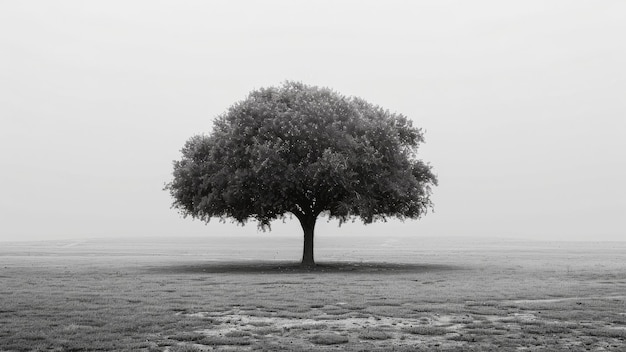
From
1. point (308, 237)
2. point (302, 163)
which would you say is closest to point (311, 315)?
point (302, 163)

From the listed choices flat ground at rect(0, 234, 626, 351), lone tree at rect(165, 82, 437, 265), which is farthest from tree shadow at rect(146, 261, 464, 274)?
flat ground at rect(0, 234, 626, 351)

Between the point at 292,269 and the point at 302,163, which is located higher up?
the point at 302,163

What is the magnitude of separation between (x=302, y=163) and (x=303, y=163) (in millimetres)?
231

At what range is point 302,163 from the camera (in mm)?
48688

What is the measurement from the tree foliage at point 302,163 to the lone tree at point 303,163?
8 cm

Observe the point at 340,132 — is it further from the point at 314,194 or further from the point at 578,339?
the point at 578,339

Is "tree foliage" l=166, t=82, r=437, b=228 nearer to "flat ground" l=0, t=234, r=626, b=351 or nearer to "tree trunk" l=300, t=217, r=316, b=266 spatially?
"tree trunk" l=300, t=217, r=316, b=266

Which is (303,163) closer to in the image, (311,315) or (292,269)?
(292,269)

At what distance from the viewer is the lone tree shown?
4800cm

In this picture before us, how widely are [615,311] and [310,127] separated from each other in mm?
29425

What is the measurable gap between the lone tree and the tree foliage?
0.27ft

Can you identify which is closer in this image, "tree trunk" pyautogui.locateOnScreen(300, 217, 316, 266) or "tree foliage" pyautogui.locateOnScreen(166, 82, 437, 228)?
"tree foliage" pyautogui.locateOnScreen(166, 82, 437, 228)

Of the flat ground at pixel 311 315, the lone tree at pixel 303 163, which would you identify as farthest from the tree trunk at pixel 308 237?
the flat ground at pixel 311 315

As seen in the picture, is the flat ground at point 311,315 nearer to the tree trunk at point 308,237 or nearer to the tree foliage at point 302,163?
the tree foliage at point 302,163
